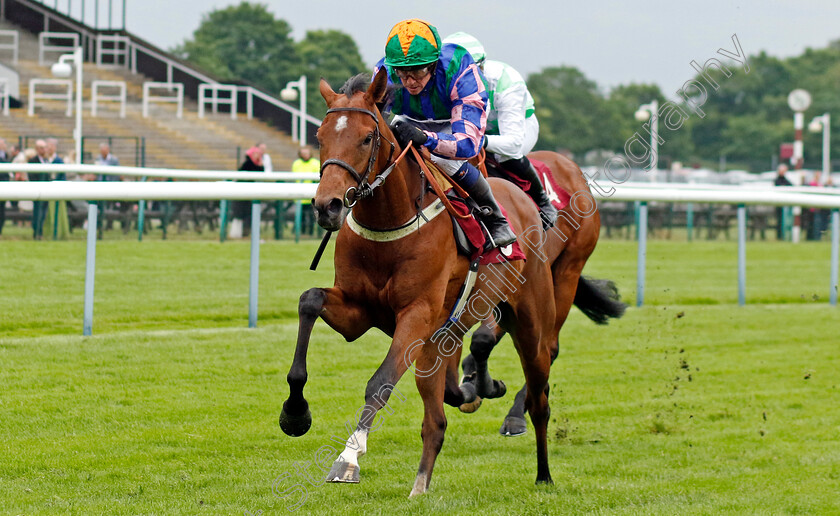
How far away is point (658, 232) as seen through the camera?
1884cm

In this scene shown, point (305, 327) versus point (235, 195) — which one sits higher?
point (235, 195)

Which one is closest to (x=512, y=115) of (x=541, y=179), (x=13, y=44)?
(x=541, y=179)

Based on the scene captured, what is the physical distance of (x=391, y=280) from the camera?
164 inches

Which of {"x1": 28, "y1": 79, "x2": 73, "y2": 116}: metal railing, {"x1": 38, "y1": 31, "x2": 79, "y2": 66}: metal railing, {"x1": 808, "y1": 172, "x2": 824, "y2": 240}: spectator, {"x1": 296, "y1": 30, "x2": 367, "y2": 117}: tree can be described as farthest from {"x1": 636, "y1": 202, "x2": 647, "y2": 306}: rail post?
{"x1": 296, "y1": 30, "x2": 367, "y2": 117}: tree

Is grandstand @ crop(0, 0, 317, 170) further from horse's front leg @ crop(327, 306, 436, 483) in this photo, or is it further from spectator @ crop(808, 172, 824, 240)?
horse's front leg @ crop(327, 306, 436, 483)

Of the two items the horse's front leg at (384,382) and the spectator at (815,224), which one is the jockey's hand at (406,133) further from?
the spectator at (815,224)

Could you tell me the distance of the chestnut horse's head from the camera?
11.9ft

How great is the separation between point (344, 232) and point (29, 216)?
6.76 m

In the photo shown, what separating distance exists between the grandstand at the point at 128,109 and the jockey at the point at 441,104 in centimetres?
1540

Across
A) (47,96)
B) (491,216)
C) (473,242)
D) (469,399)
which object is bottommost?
(469,399)

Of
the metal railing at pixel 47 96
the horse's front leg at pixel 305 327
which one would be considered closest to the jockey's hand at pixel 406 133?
the horse's front leg at pixel 305 327

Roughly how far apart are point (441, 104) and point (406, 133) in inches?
17.6

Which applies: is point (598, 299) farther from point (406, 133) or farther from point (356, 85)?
point (356, 85)

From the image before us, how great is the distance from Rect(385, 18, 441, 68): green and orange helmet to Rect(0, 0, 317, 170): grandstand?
51.4 feet
